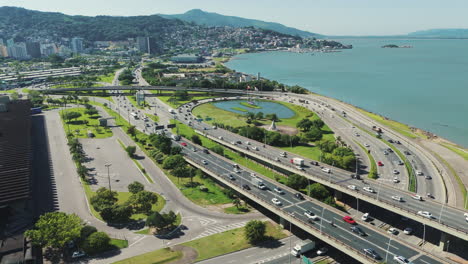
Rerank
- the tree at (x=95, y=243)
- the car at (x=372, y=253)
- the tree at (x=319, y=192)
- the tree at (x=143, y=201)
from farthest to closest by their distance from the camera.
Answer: the tree at (x=319, y=192) < the tree at (x=143, y=201) < the tree at (x=95, y=243) < the car at (x=372, y=253)

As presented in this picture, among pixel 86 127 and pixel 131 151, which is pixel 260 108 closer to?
pixel 86 127

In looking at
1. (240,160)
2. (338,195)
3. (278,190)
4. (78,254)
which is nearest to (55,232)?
(78,254)

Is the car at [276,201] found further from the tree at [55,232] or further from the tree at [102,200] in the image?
the tree at [55,232]

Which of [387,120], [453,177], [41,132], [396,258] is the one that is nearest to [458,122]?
[387,120]

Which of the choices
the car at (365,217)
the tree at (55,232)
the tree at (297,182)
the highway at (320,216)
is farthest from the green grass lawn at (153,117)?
the car at (365,217)

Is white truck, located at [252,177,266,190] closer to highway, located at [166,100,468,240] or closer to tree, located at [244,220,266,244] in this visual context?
highway, located at [166,100,468,240]

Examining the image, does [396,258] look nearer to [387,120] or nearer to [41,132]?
[387,120]
